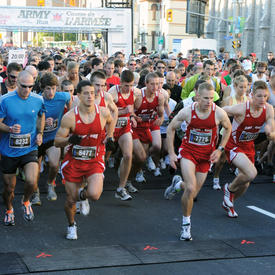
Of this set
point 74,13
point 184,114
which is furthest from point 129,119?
point 74,13

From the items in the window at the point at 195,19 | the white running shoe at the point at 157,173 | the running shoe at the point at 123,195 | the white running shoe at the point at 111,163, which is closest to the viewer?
the running shoe at the point at 123,195

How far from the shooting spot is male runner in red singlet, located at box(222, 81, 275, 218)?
847 centimetres

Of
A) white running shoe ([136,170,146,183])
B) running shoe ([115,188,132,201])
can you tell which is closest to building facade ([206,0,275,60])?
white running shoe ([136,170,146,183])

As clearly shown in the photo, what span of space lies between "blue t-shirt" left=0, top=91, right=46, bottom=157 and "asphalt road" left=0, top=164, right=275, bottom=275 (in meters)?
0.99

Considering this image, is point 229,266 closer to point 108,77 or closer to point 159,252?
point 159,252

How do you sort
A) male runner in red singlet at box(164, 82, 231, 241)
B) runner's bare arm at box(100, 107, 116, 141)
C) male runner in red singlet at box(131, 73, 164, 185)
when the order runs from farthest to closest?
male runner in red singlet at box(131, 73, 164, 185), male runner in red singlet at box(164, 82, 231, 241), runner's bare arm at box(100, 107, 116, 141)

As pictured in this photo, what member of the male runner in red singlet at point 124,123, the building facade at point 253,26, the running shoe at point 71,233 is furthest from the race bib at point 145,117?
the building facade at point 253,26

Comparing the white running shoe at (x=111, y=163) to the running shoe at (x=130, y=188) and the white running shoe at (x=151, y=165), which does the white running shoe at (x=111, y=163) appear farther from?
the running shoe at (x=130, y=188)

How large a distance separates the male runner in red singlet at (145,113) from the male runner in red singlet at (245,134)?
159 centimetres

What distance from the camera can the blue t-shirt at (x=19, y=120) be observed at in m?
7.72

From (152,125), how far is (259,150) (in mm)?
3224

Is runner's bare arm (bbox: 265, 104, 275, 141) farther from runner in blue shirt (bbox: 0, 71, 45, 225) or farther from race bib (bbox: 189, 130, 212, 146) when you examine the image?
runner in blue shirt (bbox: 0, 71, 45, 225)

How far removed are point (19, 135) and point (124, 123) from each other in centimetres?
224

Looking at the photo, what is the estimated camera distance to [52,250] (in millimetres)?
6836
